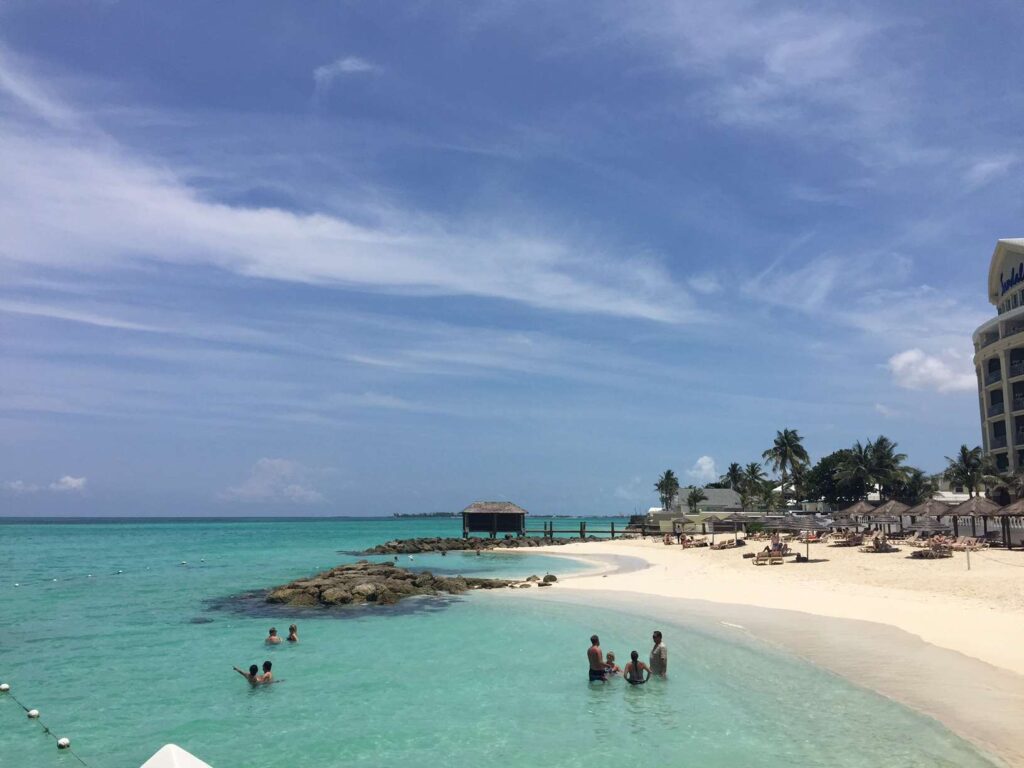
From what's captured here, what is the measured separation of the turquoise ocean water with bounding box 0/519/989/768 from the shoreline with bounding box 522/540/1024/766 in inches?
31.5

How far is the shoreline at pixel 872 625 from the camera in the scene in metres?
14.0

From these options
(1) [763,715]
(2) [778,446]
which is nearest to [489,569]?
(1) [763,715]

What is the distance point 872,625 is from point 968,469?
41.2 m

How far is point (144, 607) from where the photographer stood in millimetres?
32406

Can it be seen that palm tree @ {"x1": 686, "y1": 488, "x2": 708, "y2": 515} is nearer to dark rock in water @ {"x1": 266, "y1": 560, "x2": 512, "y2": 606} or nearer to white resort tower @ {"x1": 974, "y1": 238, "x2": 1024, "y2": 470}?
white resort tower @ {"x1": 974, "y1": 238, "x2": 1024, "y2": 470}

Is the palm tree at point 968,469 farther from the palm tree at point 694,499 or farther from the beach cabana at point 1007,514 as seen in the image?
the palm tree at point 694,499

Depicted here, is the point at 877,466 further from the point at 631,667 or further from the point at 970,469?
the point at 631,667

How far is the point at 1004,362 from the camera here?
5672 cm

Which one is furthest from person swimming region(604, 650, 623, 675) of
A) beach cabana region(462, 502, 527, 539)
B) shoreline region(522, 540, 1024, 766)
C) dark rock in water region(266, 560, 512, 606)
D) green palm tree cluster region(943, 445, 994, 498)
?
beach cabana region(462, 502, 527, 539)

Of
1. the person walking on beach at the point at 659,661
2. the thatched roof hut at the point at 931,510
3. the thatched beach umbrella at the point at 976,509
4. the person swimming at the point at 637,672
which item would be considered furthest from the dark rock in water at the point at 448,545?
the person swimming at the point at 637,672

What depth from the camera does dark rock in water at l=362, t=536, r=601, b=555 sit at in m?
67.9

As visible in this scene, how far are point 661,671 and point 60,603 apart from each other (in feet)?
98.8

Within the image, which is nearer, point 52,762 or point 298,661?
point 52,762

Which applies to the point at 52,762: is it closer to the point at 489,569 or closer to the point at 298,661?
the point at 298,661
